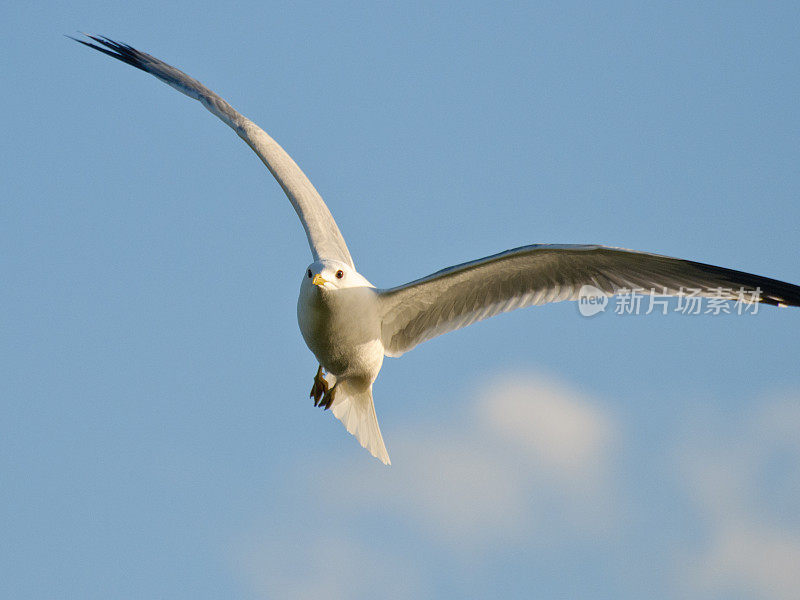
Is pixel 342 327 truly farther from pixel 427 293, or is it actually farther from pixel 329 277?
pixel 427 293

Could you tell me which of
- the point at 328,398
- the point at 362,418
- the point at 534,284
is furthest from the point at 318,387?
the point at 534,284

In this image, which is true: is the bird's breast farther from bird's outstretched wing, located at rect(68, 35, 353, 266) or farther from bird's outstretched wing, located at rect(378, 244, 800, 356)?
bird's outstretched wing, located at rect(68, 35, 353, 266)

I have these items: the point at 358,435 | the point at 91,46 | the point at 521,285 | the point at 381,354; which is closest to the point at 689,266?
the point at 521,285

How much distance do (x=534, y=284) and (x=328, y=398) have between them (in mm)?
1567

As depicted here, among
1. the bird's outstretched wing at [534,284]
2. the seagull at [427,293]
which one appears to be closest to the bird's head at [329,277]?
the seagull at [427,293]

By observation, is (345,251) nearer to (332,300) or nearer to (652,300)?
(332,300)

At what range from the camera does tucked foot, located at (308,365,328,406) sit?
6.52m

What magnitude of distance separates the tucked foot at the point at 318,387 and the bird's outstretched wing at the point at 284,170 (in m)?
0.84

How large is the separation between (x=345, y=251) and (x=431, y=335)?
965 millimetres

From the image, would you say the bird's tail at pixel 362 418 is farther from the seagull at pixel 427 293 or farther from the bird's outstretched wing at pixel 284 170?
the bird's outstretched wing at pixel 284 170

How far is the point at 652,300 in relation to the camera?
6148mm

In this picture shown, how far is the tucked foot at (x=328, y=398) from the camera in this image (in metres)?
A: 6.54

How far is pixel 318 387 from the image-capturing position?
6.52 m

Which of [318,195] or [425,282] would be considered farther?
[318,195]
